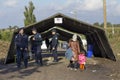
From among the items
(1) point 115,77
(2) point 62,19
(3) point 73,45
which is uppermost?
(2) point 62,19

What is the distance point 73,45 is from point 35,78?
4.18 metres

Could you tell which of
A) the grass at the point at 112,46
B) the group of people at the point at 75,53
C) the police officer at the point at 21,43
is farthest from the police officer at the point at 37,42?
the grass at the point at 112,46

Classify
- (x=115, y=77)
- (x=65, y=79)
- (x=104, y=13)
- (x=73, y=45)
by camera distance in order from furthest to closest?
(x=104, y=13)
(x=73, y=45)
(x=115, y=77)
(x=65, y=79)

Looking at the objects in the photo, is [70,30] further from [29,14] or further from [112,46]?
[29,14]

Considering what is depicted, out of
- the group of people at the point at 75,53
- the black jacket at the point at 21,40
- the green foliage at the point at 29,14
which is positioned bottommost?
the group of people at the point at 75,53

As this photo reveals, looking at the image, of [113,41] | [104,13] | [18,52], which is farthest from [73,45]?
[113,41]

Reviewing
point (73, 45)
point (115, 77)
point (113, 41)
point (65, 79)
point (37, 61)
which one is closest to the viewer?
point (65, 79)

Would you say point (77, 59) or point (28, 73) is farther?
point (77, 59)

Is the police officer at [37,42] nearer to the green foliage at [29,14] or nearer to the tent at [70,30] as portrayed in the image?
the tent at [70,30]

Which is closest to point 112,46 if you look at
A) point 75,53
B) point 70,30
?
point 70,30

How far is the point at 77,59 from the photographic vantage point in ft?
64.0

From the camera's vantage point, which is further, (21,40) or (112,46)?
(112,46)

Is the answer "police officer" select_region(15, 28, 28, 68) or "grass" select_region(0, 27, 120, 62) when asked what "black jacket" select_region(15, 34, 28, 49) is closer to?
"police officer" select_region(15, 28, 28, 68)

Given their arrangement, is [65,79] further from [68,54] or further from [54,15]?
[54,15]
